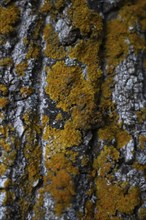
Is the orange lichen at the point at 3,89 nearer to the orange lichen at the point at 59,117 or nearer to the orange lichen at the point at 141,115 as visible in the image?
the orange lichen at the point at 59,117

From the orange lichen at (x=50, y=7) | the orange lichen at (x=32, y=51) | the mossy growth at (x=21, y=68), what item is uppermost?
the orange lichen at (x=50, y=7)

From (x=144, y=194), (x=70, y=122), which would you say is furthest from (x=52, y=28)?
(x=144, y=194)

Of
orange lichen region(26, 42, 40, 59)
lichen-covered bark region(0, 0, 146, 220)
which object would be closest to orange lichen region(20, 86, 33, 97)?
lichen-covered bark region(0, 0, 146, 220)

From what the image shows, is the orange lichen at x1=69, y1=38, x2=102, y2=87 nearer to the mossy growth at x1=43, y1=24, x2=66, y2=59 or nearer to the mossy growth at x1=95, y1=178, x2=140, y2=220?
the mossy growth at x1=43, y1=24, x2=66, y2=59

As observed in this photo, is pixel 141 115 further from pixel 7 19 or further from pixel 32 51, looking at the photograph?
pixel 7 19

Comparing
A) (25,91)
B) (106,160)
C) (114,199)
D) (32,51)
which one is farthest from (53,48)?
(114,199)

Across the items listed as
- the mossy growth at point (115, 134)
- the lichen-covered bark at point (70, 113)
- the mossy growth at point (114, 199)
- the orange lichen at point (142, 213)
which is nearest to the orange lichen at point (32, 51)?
the lichen-covered bark at point (70, 113)
